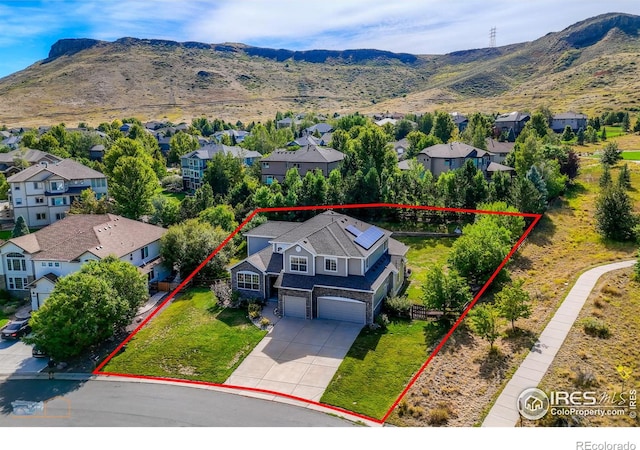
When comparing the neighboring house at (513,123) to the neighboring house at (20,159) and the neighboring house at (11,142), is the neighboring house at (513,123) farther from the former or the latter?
the neighboring house at (11,142)

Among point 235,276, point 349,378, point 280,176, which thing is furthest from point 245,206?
point 349,378

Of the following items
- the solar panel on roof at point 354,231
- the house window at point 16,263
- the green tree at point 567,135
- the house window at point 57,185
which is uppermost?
the green tree at point 567,135

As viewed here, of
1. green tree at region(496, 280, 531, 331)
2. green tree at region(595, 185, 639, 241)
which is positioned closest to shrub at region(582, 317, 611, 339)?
green tree at region(496, 280, 531, 331)

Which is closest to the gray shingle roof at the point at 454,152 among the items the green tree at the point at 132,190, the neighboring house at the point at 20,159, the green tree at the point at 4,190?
the green tree at the point at 132,190

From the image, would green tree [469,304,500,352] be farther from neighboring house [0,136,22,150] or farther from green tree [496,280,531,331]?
neighboring house [0,136,22,150]

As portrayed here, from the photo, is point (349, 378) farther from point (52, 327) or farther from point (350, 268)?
point (52, 327)
